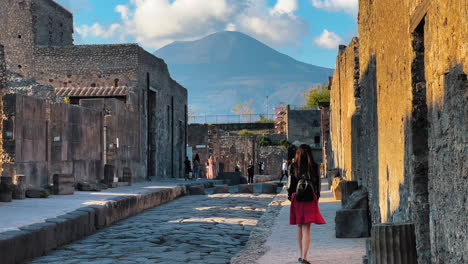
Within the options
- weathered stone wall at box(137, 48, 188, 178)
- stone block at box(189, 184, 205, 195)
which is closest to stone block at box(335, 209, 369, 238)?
stone block at box(189, 184, 205, 195)

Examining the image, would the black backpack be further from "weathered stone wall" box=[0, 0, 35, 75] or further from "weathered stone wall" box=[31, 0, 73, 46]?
"weathered stone wall" box=[31, 0, 73, 46]

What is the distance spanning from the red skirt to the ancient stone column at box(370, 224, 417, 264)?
2098mm

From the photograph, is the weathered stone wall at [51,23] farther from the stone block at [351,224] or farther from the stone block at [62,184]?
the stone block at [351,224]

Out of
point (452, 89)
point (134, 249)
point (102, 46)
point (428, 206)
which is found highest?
point (102, 46)

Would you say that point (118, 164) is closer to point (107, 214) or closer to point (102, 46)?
point (102, 46)

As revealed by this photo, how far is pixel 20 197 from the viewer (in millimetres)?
14125

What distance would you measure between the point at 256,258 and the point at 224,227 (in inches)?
152

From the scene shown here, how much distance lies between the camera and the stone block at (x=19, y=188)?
46.4 feet

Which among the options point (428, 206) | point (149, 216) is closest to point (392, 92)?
point (428, 206)

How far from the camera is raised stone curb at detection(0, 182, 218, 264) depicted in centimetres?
739

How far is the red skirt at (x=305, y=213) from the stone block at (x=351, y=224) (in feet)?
5.82

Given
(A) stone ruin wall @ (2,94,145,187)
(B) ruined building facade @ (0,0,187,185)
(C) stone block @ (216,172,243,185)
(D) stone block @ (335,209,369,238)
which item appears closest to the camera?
(D) stone block @ (335,209,369,238)

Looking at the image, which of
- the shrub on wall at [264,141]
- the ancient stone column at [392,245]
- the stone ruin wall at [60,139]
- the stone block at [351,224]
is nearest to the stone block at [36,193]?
the stone ruin wall at [60,139]

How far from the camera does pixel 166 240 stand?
30.7 ft
